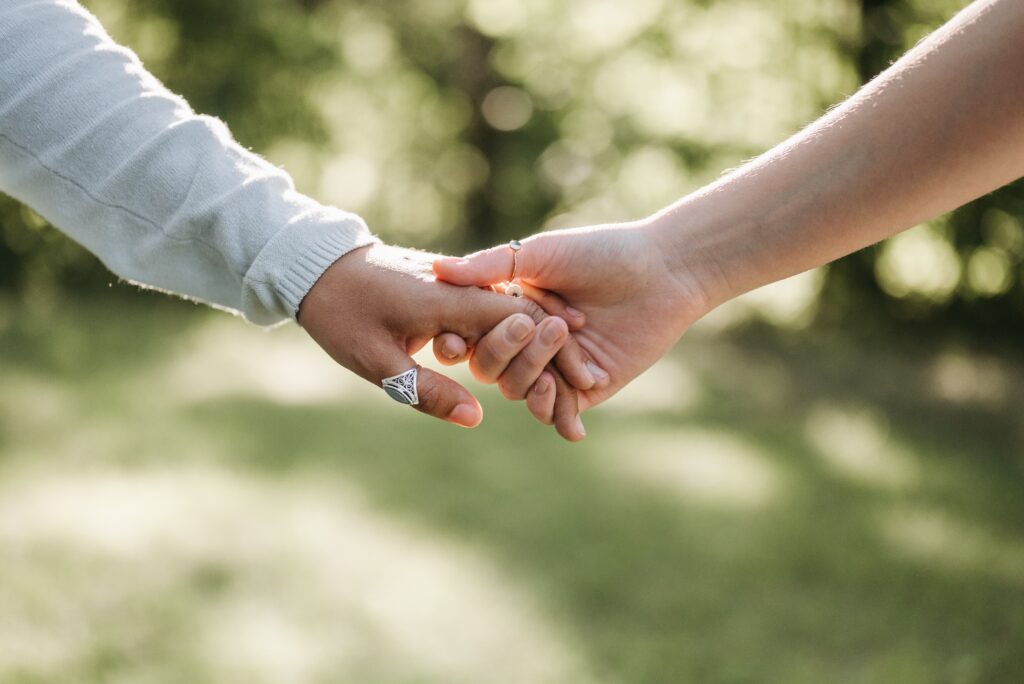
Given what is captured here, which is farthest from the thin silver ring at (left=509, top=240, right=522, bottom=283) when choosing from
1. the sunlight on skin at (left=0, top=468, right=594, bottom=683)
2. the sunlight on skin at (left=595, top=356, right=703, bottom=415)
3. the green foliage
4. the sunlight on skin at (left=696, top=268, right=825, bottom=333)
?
the sunlight on skin at (left=696, top=268, right=825, bottom=333)

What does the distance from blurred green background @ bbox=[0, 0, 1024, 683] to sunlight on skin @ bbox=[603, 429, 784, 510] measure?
0.09 ft

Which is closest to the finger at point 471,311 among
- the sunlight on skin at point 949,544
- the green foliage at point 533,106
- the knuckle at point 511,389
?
the knuckle at point 511,389

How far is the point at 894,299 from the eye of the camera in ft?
24.2

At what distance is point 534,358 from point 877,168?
891 mm

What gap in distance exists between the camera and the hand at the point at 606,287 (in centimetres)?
230

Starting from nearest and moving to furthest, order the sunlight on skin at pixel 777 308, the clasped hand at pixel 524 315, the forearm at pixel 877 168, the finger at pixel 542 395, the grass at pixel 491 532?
the forearm at pixel 877 168
the clasped hand at pixel 524 315
the finger at pixel 542 395
the grass at pixel 491 532
the sunlight on skin at pixel 777 308

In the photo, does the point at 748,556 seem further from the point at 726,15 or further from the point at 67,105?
the point at 726,15

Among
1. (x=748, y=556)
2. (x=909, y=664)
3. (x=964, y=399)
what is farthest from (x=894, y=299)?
(x=909, y=664)

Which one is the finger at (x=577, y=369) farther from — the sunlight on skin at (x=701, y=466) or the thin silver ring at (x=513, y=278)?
the sunlight on skin at (x=701, y=466)

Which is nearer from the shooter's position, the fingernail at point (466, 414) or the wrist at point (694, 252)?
the fingernail at point (466, 414)

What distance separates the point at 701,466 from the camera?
481 centimetres

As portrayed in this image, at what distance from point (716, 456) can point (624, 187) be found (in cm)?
505

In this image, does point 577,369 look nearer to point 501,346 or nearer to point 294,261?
point 501,346

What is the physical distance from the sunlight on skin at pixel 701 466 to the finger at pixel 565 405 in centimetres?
204
